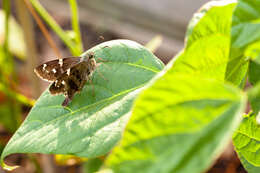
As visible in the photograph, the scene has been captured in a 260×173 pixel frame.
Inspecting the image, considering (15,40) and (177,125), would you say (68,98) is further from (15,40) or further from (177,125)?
(15,40)

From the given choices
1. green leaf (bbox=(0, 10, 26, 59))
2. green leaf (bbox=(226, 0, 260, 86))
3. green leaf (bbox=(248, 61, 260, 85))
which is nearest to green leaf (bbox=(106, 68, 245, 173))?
green leaf (bbox=(226, 0, 260, 86))

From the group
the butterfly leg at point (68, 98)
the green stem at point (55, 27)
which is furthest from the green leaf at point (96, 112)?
the green stem at point (55, 27)

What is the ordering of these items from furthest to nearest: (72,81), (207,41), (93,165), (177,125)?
(93,165) → (72,81) → (207,41) → (177,125)

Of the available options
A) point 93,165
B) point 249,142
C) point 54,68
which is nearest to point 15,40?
point 93,165

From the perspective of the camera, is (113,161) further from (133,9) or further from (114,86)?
(133,9)

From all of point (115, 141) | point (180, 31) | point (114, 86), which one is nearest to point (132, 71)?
point (114, 86)

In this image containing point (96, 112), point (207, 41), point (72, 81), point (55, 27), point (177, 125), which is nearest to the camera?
point (177, 125)
